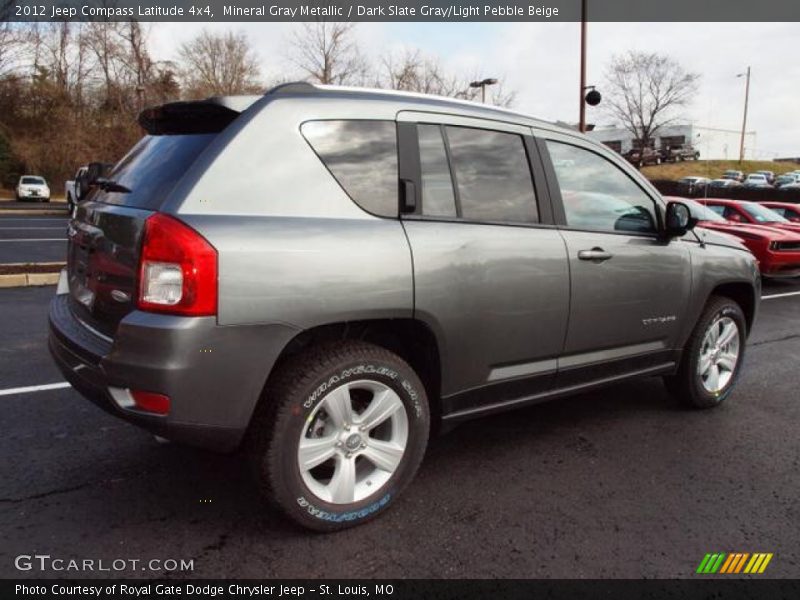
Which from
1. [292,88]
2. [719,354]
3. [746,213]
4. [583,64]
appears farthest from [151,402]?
[583,64]

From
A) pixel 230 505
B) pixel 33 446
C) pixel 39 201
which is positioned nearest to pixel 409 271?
pixel 230 505

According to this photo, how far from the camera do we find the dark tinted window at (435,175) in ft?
9.36

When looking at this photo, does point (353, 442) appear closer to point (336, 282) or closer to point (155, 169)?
point (336, 282)

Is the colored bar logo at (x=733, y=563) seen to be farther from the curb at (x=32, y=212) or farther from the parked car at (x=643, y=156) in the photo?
the parked car at (x=643, y=156)

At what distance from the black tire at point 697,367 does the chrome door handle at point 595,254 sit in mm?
1134

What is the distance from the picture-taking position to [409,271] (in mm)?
2641

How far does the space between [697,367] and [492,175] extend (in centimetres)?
210

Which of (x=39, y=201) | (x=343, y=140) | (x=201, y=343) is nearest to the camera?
(x=201, y=343)

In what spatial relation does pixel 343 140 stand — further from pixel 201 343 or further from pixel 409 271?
pixel 201 343

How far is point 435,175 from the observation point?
2.90 meters

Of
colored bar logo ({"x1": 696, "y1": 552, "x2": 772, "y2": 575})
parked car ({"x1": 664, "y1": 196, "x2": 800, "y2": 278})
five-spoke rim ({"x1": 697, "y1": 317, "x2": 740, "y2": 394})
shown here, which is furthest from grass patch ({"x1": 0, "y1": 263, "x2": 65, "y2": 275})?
parked car ({"x1": 664, "y1": 196, "x2": 800, "y2": 278})

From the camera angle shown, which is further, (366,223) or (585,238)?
(585,238)

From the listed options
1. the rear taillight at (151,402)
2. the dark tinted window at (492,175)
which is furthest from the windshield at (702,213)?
the rear taillight at (151,402)

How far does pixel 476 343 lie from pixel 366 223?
0.79 m
